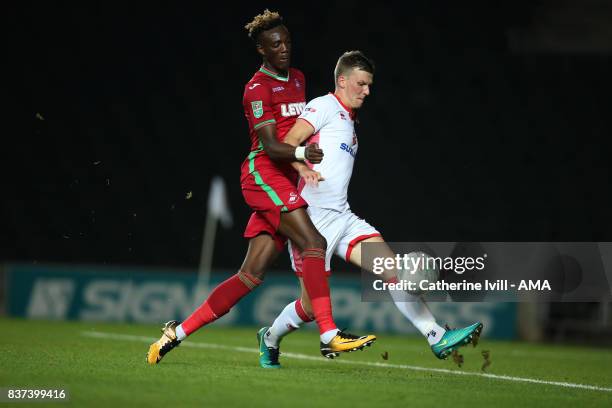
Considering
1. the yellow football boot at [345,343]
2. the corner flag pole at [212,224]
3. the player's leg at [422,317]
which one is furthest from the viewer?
the corner flag pole at [212,224]

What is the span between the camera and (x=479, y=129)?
21.5m

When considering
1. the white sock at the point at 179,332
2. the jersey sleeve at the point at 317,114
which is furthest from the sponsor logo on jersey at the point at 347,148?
the white sock at the point at 179,332

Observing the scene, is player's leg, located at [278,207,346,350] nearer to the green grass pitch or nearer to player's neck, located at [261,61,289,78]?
the green grass pitch

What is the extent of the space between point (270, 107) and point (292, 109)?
263mm

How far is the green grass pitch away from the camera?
470 centimetres

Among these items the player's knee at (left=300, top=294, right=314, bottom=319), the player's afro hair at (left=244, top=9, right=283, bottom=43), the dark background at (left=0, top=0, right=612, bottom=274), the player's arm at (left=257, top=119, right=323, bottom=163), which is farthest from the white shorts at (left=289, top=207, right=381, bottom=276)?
the dark background at (left=0, top=0, right=612, bottom=274)

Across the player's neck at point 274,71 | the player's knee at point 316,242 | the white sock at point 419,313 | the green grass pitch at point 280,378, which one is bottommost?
the green grass pitch at point 280,378

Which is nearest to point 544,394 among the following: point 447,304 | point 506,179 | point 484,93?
point 447,304

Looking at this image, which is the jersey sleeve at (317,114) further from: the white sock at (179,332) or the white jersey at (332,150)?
the white sock at (179,332)

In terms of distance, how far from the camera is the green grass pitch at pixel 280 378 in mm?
4699

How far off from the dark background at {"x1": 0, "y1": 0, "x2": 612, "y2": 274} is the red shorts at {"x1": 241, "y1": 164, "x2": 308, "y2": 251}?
1243 cm

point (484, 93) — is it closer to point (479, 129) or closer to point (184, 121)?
point (479, 129)

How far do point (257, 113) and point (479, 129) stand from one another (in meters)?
15.9

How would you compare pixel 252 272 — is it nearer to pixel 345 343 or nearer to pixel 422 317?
pixel 345 343
